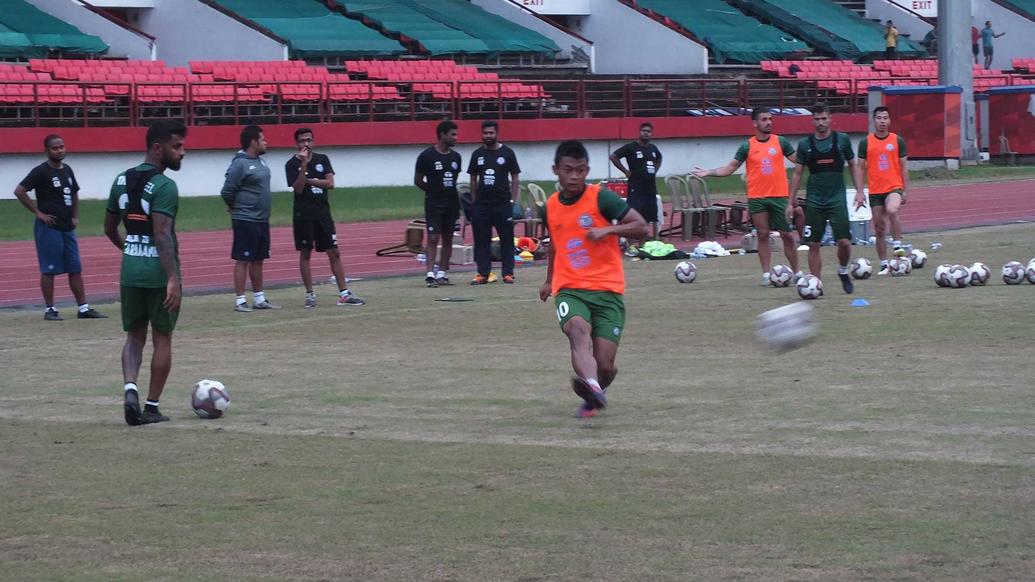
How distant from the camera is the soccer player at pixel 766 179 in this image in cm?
1814

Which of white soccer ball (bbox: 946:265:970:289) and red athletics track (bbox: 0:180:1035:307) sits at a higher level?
red athletics track (bbox: 0:180:1035:307)

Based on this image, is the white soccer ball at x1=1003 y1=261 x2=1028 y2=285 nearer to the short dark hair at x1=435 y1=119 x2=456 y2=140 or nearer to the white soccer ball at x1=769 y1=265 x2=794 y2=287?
the white soccer ball at x1=769 y1=265 x2=794 y2=287

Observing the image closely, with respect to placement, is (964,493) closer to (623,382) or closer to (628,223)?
(628,223)

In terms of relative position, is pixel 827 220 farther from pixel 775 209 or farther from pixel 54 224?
pixel 54 224

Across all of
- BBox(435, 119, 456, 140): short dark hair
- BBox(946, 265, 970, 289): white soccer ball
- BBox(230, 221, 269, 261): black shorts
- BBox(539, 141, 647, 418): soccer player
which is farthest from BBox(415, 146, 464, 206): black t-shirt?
BBox(539, 141, 647, 418): soccer player

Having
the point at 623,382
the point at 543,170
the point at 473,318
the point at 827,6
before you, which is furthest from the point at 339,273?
the point at 827,6

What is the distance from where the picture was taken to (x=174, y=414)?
10.7 metres

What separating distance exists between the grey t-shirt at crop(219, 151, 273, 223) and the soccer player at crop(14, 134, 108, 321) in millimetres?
1751

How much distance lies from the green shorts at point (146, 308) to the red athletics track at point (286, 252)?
8.82m

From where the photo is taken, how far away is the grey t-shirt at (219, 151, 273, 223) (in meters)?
17.3

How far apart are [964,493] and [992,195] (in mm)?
29103

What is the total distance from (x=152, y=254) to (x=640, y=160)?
47.4 feet

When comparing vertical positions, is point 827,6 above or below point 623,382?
above

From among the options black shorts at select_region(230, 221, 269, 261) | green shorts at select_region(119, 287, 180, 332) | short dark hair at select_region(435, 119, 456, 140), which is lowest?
green shorts at select_region(119, 287, 180, 332)
